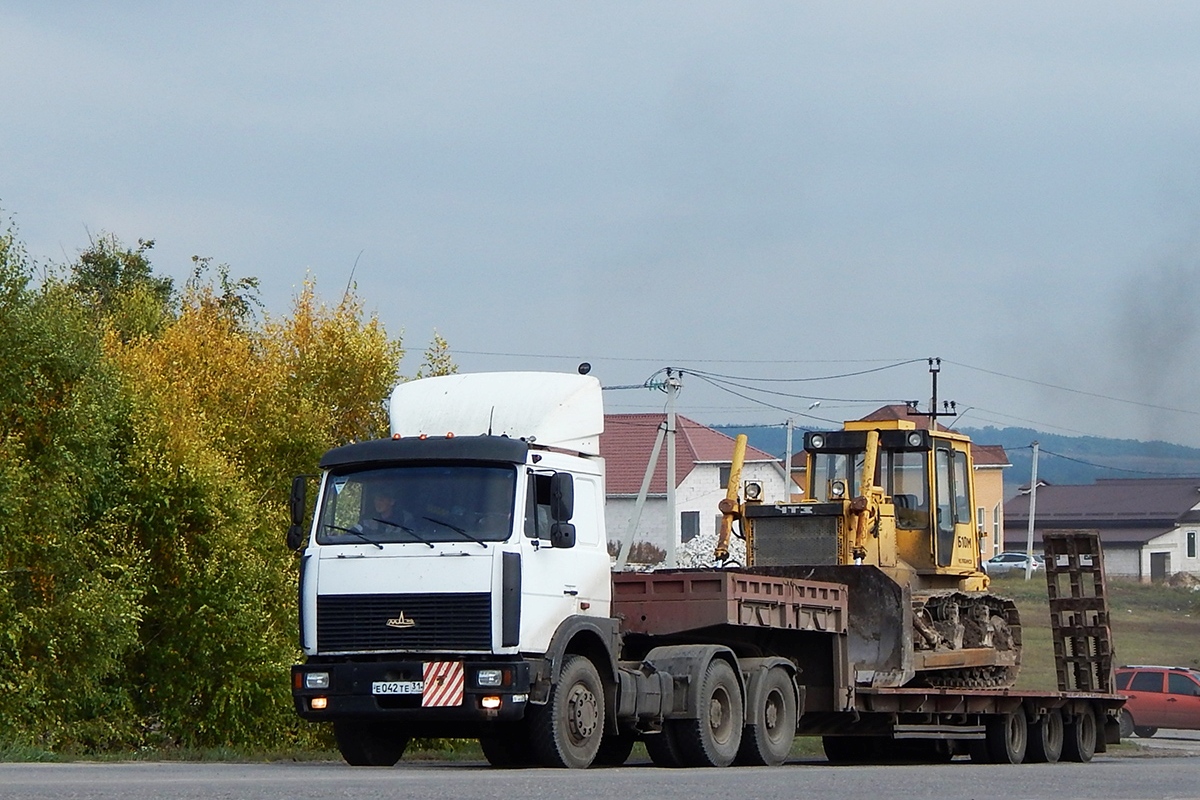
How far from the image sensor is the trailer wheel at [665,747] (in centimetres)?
1906

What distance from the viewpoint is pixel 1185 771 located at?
766 inches

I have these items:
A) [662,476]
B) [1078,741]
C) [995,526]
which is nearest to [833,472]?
[1078,741]

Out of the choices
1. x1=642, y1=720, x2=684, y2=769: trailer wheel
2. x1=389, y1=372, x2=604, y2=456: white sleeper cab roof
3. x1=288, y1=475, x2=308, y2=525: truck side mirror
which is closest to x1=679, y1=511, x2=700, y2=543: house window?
x1=642, y1=720, x2=684, y2=769: trailer wheel

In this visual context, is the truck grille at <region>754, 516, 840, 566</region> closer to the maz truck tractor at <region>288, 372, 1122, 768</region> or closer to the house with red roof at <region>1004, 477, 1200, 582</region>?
the maz truck tractor at <region>288, 372, 1122, 768</region>

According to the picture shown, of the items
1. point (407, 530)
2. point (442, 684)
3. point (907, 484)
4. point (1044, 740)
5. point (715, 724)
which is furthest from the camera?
point (1044, 740)

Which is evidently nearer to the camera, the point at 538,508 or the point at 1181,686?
the point at 538,508

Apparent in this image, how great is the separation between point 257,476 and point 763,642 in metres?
15.3

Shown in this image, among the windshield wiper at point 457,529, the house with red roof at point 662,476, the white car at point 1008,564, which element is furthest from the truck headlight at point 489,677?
the white car at point 1008,564

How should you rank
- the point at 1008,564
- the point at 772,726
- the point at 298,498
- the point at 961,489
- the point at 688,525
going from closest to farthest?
1. the point at 298,498
2. the point at 772,726
3. the point at 961,489
4. the point at 688,525
5. the point at 1008,564

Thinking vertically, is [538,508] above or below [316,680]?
above

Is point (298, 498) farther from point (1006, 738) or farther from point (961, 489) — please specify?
point (1006, 738)

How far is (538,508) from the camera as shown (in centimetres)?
1781

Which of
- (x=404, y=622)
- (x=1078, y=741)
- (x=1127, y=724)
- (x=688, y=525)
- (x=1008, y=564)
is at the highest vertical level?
(x=688, y=525)

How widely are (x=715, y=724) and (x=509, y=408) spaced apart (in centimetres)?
390
